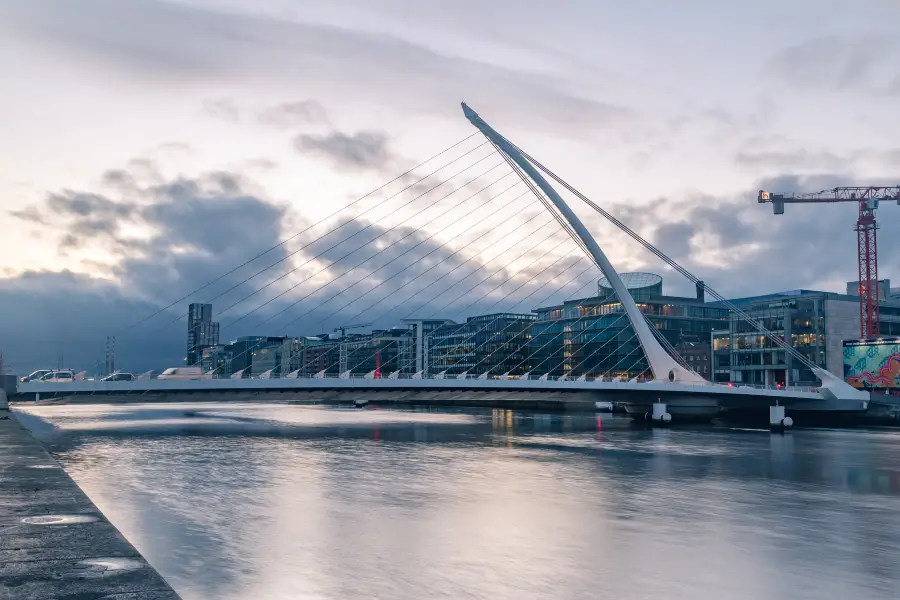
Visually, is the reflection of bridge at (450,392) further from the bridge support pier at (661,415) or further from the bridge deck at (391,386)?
the bridge support pier at (661,415)

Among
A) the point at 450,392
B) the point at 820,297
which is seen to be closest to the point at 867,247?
the point at 820,297

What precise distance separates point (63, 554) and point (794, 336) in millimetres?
126846

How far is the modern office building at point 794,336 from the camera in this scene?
120 m

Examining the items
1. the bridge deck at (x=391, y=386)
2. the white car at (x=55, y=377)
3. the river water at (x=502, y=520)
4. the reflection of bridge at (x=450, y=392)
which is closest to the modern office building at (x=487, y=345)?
the reflection of bridge at (x=450, y=392)

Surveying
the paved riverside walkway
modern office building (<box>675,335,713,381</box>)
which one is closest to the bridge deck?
the paved riverside walkway

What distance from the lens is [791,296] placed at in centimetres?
12800

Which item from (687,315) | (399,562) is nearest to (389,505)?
(399,562)

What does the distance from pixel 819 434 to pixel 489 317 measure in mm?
115377

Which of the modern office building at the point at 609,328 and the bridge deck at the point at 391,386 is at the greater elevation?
the modern office building at the point at 609,328

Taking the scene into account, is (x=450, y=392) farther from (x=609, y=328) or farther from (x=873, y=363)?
(x=609, y=328)

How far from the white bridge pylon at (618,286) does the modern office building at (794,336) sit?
54550 mm

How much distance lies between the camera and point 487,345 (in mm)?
168375

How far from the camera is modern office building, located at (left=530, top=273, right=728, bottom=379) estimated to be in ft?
431

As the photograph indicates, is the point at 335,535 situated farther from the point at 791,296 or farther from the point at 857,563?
the point at 791,296
